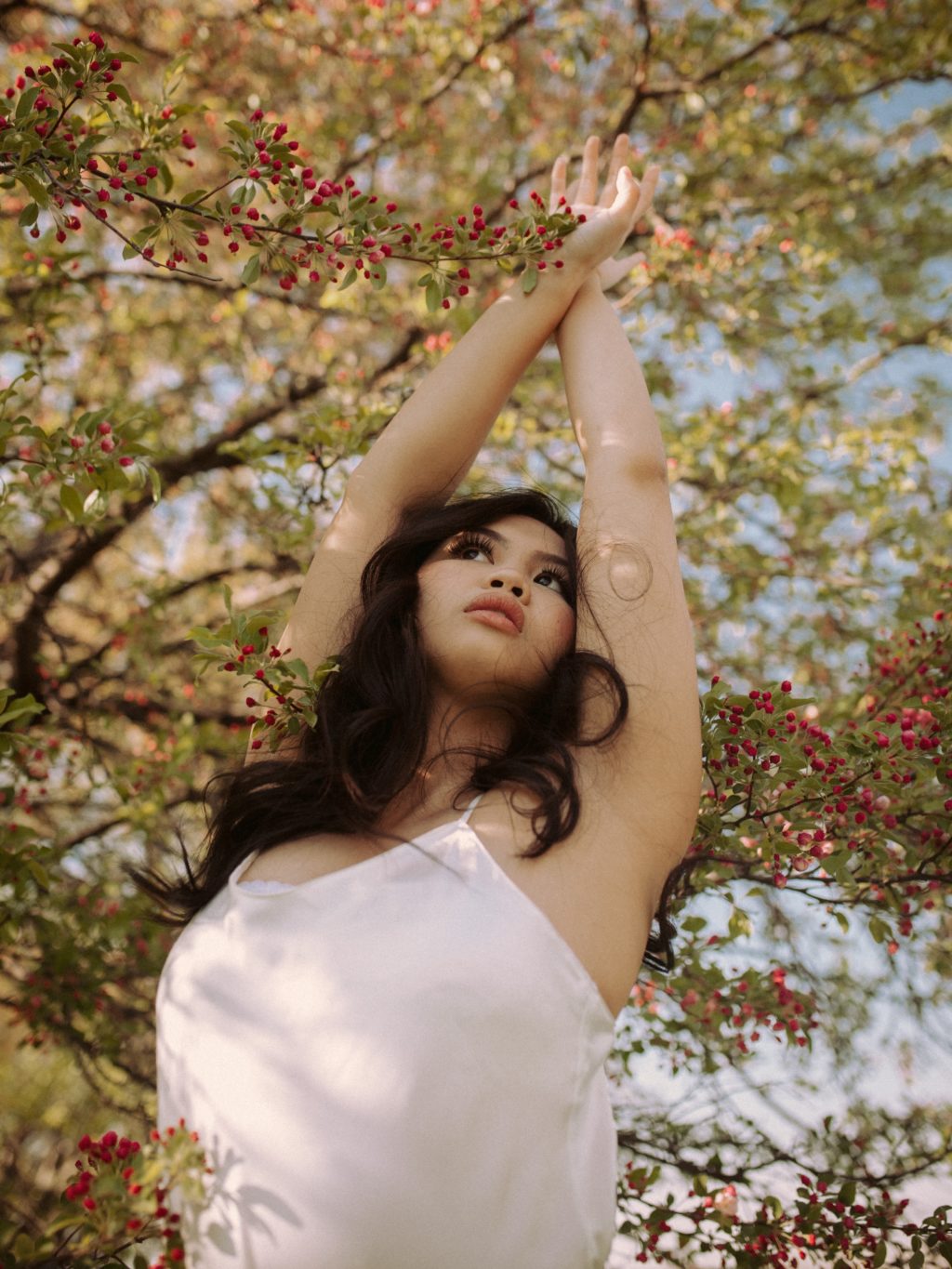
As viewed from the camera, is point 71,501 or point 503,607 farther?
point 71,501

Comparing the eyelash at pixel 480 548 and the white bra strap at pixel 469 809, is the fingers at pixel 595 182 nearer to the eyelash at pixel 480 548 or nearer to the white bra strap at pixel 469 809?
the eyelash at pixel 480 548

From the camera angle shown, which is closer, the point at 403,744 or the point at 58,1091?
the point at 403,744

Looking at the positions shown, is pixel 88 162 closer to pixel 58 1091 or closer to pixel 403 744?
pixel 403 744

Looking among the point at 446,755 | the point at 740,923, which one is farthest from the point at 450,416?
the point at 740,923

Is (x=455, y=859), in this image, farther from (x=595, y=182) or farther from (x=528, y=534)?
(x=595, y=182)

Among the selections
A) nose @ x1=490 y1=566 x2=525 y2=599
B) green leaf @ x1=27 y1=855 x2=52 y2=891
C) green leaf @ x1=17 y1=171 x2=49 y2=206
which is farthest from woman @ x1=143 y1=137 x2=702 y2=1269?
green leaf @ x1=17 y1=171 x2=49 y2=206

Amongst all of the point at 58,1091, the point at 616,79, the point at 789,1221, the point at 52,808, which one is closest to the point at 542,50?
the point at 616,79

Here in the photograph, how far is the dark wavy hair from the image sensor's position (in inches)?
65.9

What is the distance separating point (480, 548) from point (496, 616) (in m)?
0.30

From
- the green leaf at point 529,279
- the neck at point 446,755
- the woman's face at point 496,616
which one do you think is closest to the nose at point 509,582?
the woman's face at point 496,616

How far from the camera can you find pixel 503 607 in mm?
1835

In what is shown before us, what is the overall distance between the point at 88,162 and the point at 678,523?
97.3 inches

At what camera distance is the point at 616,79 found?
5227mm

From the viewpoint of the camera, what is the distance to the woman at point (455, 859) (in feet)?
4.16
